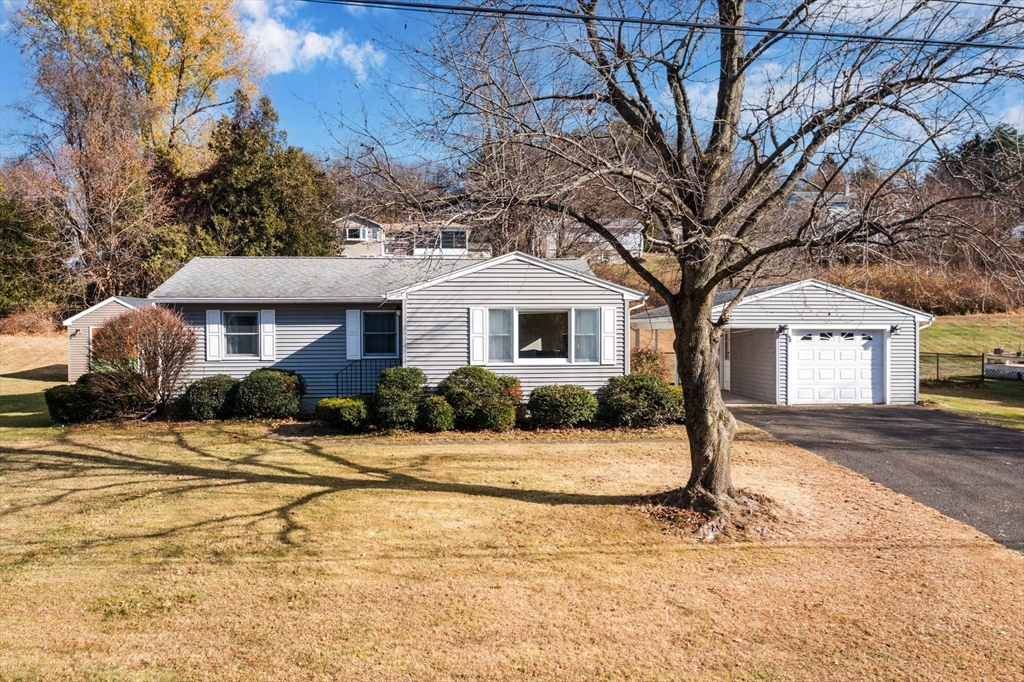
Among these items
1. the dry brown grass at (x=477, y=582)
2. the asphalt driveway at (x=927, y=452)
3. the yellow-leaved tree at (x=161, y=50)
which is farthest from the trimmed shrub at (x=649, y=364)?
the yellow-leaved tree at (x=161, y=50)

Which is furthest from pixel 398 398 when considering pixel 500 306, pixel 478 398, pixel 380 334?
pixel 380 334

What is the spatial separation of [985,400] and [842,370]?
4625 mm

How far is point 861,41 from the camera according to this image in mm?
6379

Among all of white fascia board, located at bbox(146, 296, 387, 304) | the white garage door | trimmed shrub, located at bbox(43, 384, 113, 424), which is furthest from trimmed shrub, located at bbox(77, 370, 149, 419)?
the white garage door

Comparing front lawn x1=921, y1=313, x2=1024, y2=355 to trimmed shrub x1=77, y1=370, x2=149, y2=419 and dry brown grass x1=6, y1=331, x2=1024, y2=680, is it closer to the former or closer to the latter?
dry brown grass x1=6, y1=331, x2=1024, y2=680

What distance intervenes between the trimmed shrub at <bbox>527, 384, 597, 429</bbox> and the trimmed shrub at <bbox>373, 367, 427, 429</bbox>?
Answer: 2.42 metres

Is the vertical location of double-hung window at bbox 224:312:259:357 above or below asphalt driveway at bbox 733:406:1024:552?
above

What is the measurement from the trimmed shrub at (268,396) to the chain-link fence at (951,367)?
821 inches

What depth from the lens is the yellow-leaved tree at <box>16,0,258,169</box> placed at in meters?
29.2

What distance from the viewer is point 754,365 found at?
63.1ft

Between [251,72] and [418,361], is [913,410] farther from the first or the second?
[251,72]

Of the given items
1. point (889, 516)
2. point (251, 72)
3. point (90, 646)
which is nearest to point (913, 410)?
point (889, 516)

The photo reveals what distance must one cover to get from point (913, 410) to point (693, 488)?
11.9 metres

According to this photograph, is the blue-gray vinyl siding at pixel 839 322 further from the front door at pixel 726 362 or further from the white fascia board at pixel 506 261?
the white fascia board at pixel 506 261
